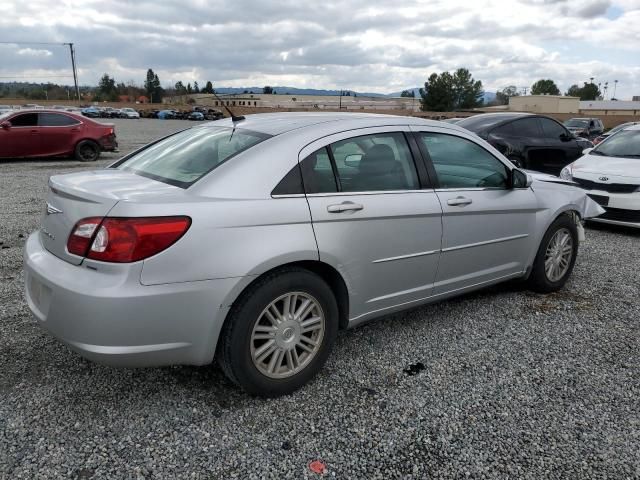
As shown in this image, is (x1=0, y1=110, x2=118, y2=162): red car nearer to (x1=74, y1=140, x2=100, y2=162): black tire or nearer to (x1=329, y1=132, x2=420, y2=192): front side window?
(x1=74, y1=140, x2=100, y2=162): black tire

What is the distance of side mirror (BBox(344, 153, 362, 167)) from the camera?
3.25m

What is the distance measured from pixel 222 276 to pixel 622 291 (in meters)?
4.13

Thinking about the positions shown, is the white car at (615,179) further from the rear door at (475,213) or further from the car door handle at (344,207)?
the car door handle at (344,207)

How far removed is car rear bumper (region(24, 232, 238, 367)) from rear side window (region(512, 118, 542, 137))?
8.73 m

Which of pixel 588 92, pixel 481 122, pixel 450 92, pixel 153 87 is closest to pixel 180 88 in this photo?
pixel 153 87

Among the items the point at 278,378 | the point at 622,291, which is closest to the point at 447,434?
the point at 278,378

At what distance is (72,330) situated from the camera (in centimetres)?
256

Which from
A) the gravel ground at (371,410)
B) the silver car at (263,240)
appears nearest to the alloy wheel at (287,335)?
the silver car at (263,240)

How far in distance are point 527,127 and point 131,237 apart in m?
9.32

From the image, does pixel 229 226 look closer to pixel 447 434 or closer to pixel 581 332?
pixel 447 434

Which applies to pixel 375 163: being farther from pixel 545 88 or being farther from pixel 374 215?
pixel 545 88

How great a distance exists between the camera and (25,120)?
13.5 metres

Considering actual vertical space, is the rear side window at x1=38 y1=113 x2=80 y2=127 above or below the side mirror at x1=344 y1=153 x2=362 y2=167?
below

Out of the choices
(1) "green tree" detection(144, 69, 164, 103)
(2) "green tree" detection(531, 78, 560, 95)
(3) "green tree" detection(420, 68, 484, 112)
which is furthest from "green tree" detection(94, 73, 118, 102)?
(2) "green tree" detection(531, 78, 560, 95)
